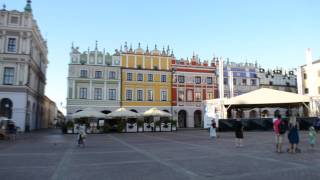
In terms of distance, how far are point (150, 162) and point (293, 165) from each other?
486 centimetres

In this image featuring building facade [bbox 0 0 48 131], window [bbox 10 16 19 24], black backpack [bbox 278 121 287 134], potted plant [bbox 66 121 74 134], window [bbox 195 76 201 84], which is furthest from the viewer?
window [bbox 195 76 201 84]

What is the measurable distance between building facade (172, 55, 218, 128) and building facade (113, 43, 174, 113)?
1375 millimetres

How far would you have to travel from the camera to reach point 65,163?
11477 mm

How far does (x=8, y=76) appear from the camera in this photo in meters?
39.4

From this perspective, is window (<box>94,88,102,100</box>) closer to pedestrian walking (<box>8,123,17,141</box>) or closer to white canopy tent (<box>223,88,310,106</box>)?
pedestrian walking (<box>8,123,17,141</box>)

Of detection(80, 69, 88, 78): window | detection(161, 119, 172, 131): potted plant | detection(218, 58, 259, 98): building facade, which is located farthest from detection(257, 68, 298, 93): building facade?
detection(80, 69, 88, 78): window

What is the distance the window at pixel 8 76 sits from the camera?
39250mm

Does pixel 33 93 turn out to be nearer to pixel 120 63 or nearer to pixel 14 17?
pixel 14 17

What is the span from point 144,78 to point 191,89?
8707mm

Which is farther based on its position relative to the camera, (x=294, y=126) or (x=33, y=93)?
(x=33, y=93)

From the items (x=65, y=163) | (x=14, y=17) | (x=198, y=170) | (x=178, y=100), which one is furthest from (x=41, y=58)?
(x=198, y=170)

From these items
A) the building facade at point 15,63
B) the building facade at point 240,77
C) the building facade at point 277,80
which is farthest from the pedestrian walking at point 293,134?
the building facade at point 277,80

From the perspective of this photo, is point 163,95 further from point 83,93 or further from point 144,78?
point 83,93

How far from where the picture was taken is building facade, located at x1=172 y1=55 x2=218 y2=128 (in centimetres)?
5478
